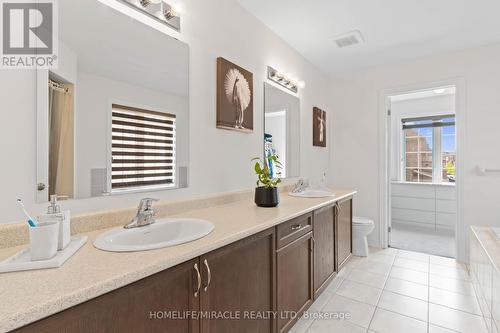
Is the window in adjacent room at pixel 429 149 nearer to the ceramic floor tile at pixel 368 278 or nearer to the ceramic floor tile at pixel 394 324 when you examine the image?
the ceramic floor tile at pixel 368 278

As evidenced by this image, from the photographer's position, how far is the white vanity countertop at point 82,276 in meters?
0.56

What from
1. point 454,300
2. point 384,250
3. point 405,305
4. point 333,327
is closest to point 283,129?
point 333,327

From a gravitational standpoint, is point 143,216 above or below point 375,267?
above

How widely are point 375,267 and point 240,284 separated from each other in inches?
85.4

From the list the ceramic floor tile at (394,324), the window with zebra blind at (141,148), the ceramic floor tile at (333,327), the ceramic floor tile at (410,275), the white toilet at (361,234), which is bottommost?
the ceramic floor tile at (333,327)

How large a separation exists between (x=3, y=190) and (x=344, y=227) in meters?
2.54

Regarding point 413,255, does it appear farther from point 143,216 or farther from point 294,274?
point 143,216

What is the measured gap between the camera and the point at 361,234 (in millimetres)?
3045

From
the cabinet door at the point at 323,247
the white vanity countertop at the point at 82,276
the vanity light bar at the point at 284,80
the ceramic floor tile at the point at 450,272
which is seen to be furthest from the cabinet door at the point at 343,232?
the white vanity countertop at the point at 82,276

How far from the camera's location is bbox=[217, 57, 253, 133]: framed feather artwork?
1.86 m

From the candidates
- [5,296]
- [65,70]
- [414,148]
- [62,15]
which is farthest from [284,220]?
[414,148]

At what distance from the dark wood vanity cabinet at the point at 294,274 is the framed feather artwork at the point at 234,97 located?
2.90 ft
